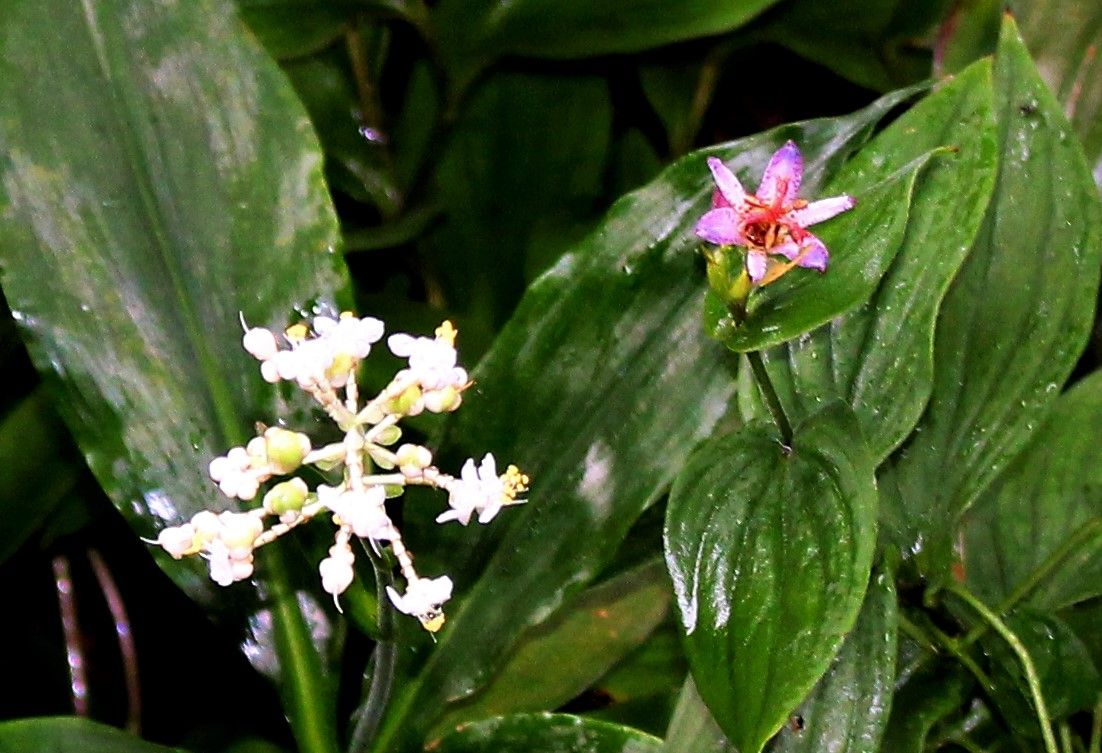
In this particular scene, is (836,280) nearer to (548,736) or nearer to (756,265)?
(756,265)

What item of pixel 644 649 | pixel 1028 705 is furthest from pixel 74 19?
pixel 1028 705

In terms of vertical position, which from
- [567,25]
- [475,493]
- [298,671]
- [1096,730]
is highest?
[567,25]

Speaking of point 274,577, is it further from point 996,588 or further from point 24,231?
point 996,588

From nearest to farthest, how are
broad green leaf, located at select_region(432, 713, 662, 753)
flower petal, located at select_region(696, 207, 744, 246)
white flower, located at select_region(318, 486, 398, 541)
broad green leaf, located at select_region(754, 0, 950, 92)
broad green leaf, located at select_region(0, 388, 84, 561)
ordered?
white flower, located at select_region(318, 486, 398, 541) < flower petal, located at select_region(696, 207, 744, 246) < broad green leaf, located at select_region(432, 713, 662, 753) < broad green leaf, located at select_region(0, 388, 84, 561) < broad green leaf, located at select_region(754, 0, 950, 92)

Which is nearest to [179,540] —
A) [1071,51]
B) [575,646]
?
[575,646]

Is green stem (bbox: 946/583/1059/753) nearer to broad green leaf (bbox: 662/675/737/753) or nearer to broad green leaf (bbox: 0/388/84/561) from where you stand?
broad green leaf (bbox: 662/675/737/753)

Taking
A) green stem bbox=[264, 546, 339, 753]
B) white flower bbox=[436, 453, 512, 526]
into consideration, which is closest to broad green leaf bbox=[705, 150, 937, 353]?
white flower bbox=[436, 453, 512, 526]
